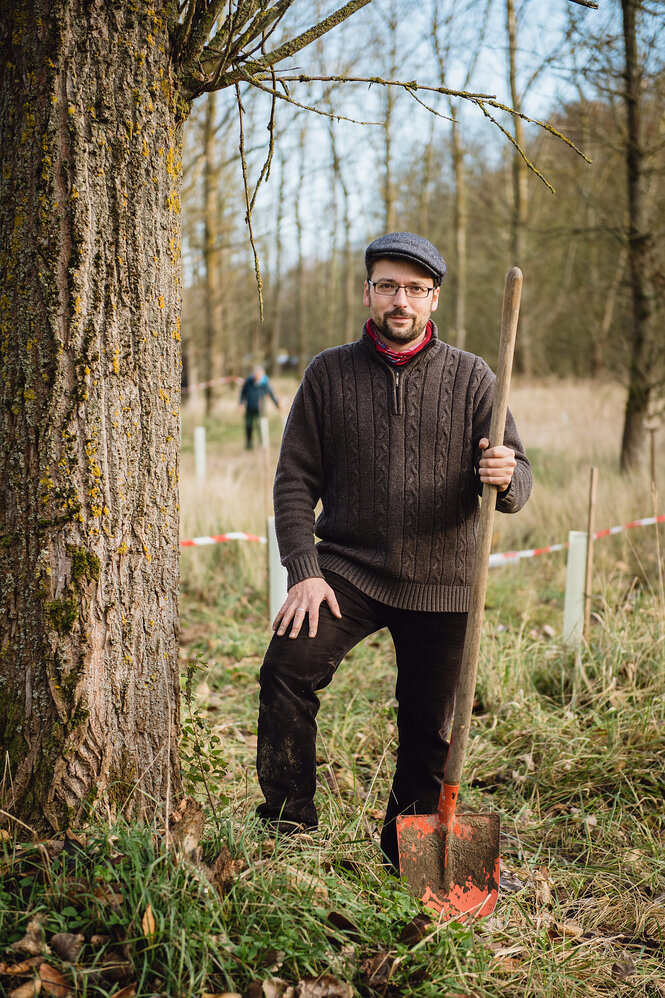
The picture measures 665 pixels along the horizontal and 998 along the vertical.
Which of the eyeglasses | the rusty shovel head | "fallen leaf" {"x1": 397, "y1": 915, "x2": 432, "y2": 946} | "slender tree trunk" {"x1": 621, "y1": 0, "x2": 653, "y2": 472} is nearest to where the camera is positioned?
"fallen leaf" {"x1": 397, "y1": 915, "x2": 432, "y2": 946}

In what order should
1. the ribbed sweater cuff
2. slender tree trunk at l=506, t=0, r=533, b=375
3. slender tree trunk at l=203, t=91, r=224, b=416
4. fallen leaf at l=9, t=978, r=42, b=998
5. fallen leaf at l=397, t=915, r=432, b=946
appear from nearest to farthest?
fallen leaf at l=9, t=978, r=42, b=998, fallen leaf at l=397, t=915, r=432, b=946, the ribbed sweater cuff, slender tree trunk at l=506, t=0, r=533, b=375, slender tree trunk at l=203, t=91, r=224, b=416

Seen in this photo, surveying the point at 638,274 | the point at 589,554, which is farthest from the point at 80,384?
the point at 638,274

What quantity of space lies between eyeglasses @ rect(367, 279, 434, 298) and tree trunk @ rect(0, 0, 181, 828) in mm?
764

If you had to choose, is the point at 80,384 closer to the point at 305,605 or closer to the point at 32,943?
the point at 305,605

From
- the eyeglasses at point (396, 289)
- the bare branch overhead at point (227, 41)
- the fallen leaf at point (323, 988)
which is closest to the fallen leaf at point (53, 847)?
the fallen leaf at point (323, 988)

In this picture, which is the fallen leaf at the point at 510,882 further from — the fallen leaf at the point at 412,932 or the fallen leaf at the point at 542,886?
the fallen leaf at the point at 412,932

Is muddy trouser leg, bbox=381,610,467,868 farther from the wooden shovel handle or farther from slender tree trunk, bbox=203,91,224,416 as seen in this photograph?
slender tree trunk, bbox=203,91,224,416

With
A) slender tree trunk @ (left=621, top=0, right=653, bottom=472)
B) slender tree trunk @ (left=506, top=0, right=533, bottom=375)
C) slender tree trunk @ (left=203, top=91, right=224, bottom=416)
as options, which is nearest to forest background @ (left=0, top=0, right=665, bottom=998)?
slender tree trunk @ (left=621, top=0, right=653, bottom=472)

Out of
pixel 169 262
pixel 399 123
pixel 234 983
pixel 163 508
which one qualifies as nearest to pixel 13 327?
pixel 169 262

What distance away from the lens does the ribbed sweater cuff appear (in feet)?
8.59

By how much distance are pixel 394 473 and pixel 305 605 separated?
0.55m

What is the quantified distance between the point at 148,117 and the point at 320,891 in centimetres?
223

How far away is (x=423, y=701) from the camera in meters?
2.78

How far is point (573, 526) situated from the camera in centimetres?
716
